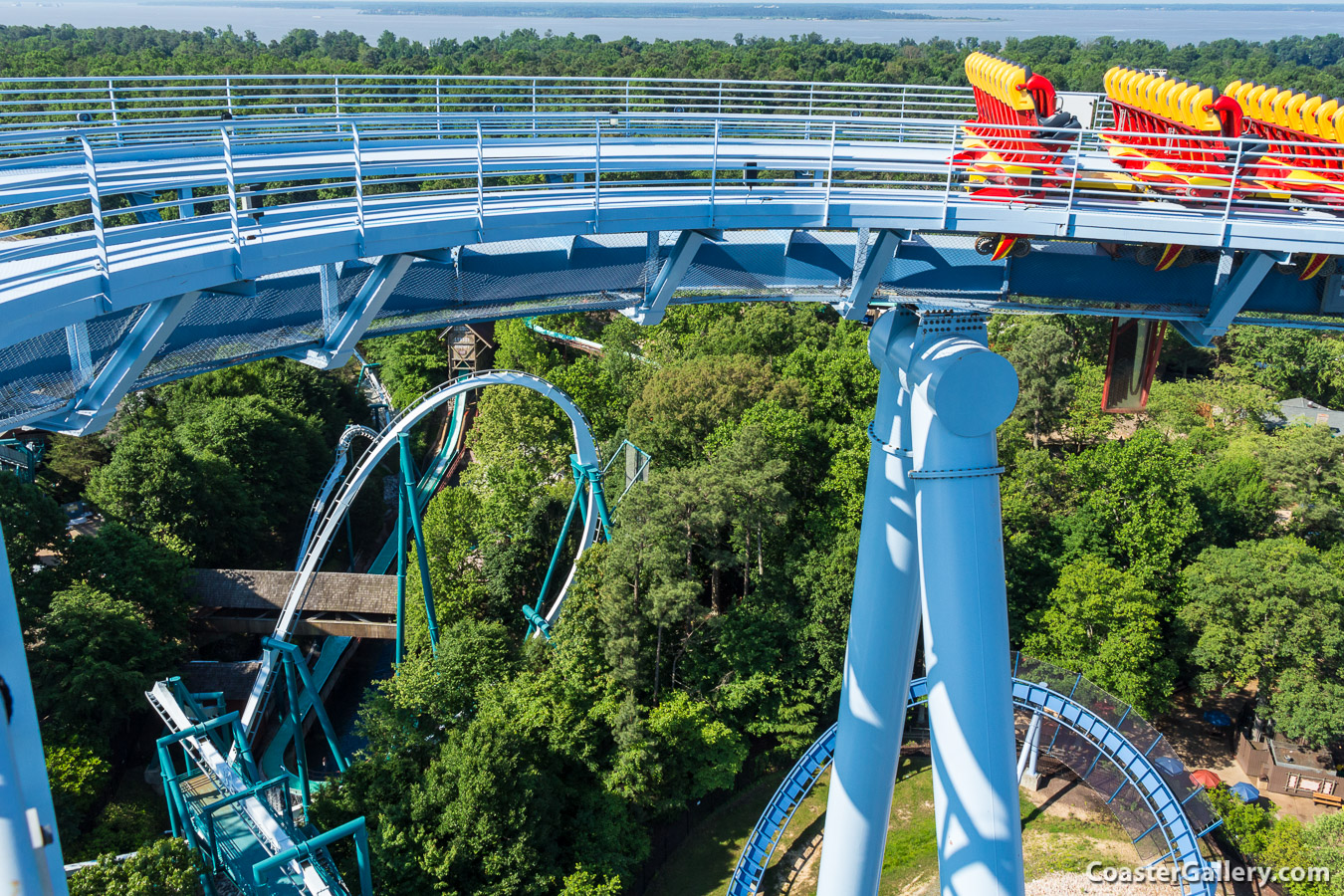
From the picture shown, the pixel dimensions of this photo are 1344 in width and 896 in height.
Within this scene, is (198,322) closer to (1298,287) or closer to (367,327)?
(367,327)

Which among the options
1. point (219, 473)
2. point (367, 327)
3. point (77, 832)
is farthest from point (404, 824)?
point (219, 473)

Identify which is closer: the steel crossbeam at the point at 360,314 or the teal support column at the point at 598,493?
the steel crossbeam at the point at 360,314

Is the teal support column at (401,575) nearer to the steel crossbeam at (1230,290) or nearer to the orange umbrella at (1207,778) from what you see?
the steel crossbeam at (1230,290)

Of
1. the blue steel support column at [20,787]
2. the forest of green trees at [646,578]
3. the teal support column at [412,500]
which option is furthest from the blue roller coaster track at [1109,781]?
the blue steel support column at [20,787]

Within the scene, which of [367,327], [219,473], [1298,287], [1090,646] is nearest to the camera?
[367,327]

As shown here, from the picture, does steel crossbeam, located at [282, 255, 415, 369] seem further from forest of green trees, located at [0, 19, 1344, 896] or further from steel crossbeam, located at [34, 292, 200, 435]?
forest of green trees, located at [0, 19, 1344, 896]

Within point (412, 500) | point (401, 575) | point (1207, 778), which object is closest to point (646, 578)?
point (412, 500)
